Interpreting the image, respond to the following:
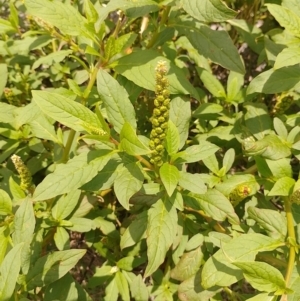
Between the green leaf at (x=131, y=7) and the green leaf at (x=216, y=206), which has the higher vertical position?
the green leaf at (x=131, y=7)

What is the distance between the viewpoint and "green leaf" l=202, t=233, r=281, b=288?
1.70 meters

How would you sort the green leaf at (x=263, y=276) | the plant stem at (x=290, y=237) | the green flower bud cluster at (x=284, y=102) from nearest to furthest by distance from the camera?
the green leaf at (x=263, y=276)
the plant stem at (x=290, y=237)
the green flower bud cluster at (x=284, y=102)

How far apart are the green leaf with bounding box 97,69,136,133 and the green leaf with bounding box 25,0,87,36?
1.13 feet

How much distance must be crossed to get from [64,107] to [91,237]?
116 cm

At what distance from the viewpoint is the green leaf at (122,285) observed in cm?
220

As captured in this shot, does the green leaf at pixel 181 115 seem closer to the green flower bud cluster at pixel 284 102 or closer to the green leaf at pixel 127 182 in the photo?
the green leaf at pixel 127 182

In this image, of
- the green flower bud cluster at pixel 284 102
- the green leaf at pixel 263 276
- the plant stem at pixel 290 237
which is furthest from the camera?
the green flower bud cluster at pixel 284 102

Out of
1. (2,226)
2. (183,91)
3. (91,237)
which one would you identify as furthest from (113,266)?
(183,91)

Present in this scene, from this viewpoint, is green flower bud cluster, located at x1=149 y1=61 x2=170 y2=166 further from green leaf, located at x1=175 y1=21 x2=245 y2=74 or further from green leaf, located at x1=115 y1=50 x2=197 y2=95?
green leaf, located at x1=175 y1=21 x2=245 y2=74

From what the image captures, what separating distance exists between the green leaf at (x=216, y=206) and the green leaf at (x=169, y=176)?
28 centimetres

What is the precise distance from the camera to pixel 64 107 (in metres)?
1.56

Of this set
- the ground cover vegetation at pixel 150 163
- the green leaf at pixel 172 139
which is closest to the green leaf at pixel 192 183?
the ground cover vegetation at pixel 150 163

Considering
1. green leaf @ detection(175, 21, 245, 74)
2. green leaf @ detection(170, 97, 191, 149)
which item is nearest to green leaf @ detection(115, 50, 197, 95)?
green leaf @ detection(170, 97, 191, 149)

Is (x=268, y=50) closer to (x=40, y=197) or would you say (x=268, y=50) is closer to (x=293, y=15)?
(x=293, y=15)
